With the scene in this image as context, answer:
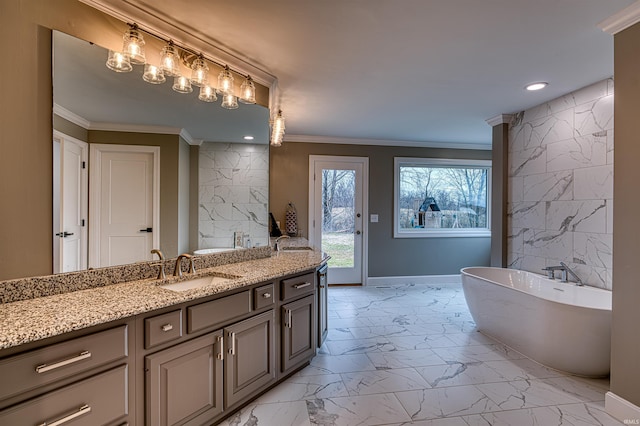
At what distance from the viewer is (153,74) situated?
1.96m

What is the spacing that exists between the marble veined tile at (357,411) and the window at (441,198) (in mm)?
3396

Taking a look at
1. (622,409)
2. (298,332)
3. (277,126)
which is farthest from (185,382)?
(622,409)

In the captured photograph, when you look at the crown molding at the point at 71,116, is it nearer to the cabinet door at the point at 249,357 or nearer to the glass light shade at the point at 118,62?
the glass light shade at the point at 118,62

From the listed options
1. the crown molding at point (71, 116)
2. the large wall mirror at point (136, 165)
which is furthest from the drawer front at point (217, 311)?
the crown molding at point (71, 116)

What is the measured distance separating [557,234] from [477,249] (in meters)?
2.43

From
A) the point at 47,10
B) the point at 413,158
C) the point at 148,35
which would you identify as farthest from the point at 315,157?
the point at 47,10

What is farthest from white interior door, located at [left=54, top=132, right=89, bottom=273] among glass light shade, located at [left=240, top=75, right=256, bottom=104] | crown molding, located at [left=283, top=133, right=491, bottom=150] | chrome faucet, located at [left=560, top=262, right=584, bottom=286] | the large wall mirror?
chrome faucet, located at [left=560, top=262, right=584, bottom=286]

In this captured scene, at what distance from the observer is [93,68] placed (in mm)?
1752

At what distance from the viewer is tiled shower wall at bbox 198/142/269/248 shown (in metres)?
2.43

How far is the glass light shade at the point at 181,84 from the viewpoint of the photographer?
2098mm

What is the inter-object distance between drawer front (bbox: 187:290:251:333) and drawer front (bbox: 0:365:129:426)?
1.15ft

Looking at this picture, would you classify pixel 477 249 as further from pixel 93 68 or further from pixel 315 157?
pixel 93 68

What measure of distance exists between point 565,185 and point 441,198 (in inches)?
95.4

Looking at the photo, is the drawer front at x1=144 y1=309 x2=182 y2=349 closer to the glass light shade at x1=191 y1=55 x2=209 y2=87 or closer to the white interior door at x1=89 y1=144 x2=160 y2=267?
the white interior door at x1=89 y1=144 x2=160 y2=267
